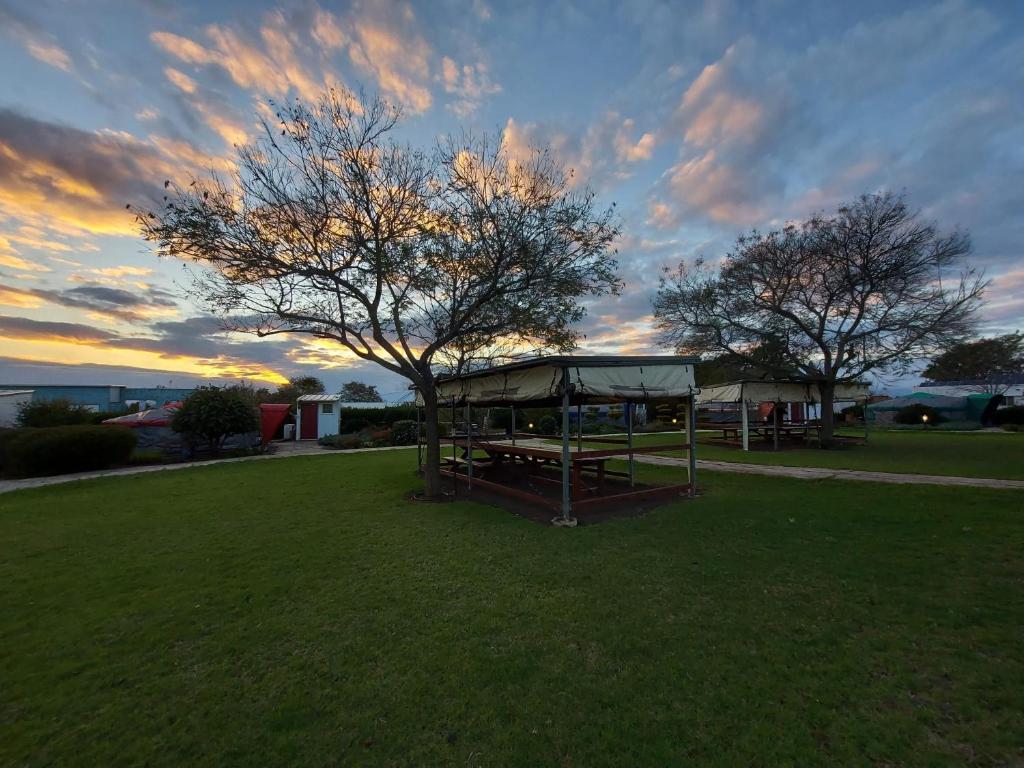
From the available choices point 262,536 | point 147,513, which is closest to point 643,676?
point 262,536

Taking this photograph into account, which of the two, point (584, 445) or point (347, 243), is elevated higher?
point (347, 243)

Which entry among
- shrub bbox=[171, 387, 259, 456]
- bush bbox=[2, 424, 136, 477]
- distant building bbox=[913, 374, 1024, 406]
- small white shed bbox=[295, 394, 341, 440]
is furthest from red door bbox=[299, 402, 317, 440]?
distant building bbox=[913, 374, 1024, 406]

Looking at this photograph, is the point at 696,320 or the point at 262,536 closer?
the point at 262,536

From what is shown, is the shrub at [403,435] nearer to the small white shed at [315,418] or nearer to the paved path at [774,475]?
the small white shed at [315,418]

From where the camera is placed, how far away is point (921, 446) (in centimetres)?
1703

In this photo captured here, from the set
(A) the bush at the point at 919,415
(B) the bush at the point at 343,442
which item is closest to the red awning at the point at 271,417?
(B) the bush at the point at 343,442

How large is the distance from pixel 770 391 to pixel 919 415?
22.6m

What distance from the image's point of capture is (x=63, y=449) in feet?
40.9

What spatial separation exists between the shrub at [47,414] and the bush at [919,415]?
1776 inches

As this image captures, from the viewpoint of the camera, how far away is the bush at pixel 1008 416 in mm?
27531

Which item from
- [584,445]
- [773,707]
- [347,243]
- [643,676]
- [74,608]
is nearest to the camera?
Result: [773,707]

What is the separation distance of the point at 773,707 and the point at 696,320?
1745 cm

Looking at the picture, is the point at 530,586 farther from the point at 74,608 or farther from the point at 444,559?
the point at 74,608

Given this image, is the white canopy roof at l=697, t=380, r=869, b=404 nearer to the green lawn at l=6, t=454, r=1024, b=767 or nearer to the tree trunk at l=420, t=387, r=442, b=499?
the green lawn at l=6, t=454, r=1024, b=767
